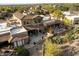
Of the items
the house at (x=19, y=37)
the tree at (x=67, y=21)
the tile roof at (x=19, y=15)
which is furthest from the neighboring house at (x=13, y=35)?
the tree at (x=67, y=21)

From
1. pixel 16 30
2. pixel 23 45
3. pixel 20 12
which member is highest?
pixel 20 12

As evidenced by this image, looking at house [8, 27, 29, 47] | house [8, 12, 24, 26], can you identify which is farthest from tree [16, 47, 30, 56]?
house [8, 12, 24, 26]

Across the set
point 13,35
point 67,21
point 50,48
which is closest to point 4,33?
point 13,35

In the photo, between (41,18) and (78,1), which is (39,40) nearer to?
(41,18)

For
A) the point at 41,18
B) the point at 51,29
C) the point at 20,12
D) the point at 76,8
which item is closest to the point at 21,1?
the point at 20,12

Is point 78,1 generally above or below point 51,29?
above

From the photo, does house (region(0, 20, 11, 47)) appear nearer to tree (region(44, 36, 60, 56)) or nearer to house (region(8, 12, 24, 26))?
house (region(8, 12, 24, 26))

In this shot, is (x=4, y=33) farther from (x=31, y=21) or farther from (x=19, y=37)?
(x=31, y=21)
